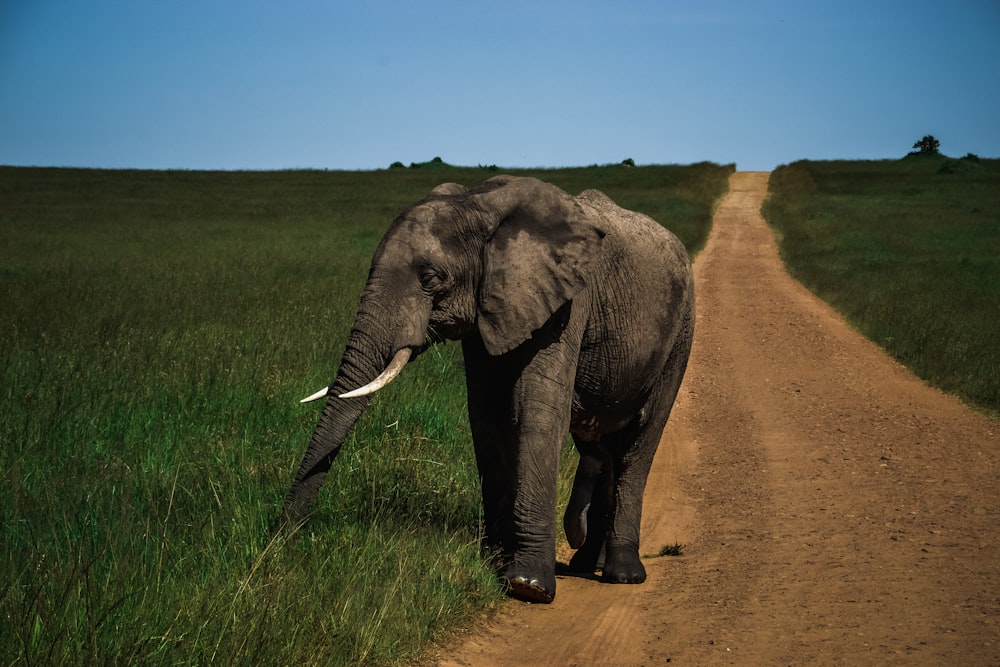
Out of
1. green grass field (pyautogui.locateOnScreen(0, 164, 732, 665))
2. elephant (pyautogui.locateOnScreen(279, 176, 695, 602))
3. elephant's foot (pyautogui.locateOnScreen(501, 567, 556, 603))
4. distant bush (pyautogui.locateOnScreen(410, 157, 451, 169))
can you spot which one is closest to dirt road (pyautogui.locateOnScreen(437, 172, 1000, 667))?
elephant's foot (pyautogui.locateOnScreen(501, 567, 556, 603))

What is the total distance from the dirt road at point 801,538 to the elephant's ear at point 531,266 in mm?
1462

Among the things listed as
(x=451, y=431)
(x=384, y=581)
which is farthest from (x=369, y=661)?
(x=451, y=431)

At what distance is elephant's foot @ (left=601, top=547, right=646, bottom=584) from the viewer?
19.6ft

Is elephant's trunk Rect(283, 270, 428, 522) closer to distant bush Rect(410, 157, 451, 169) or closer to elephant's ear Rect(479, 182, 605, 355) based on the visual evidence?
elephant's ear Rect(479, 182, 605, 355)

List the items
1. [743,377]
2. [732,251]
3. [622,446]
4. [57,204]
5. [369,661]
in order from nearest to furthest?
[369,661]
[622,446]
[743,377]
[732,251]
[57,204]

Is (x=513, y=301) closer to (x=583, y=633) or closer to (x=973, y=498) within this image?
(x=583, y=633)

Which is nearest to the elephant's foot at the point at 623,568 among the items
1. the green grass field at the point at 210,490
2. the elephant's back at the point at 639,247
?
the green grass field at the point at 210,490

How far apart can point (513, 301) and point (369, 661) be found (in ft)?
6.15

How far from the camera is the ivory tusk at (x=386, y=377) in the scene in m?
4.88

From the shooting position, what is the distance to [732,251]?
26.1m

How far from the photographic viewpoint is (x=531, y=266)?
5305 mm

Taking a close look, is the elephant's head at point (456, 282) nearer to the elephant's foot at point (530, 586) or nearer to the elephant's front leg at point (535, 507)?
the elephant's front leg at point (535, 507)

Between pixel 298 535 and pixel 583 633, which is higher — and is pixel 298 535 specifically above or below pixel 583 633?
above

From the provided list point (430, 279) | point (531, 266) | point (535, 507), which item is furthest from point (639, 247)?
point (535, 507)
